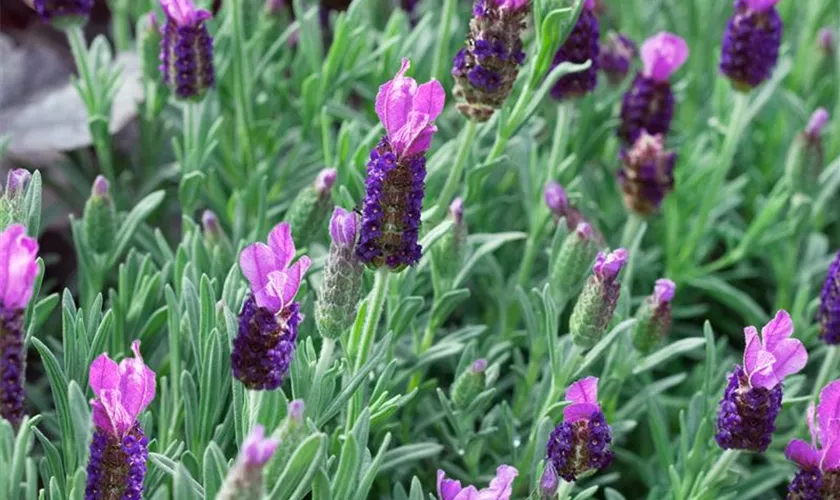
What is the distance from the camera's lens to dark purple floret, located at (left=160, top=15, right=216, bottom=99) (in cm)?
134

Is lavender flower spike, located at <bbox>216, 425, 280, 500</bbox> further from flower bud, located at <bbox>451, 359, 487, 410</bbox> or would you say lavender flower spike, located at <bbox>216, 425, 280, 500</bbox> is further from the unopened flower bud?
the unopened flower bud

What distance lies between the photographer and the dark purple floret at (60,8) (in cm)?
141

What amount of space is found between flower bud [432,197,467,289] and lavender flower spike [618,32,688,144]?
1.41 feet

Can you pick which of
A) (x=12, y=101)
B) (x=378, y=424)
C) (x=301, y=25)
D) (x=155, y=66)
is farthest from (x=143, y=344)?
(x=12, y=101)

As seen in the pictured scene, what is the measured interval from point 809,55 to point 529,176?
701 millimetres

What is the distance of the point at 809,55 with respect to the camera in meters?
2.00

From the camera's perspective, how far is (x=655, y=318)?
1.31 meters

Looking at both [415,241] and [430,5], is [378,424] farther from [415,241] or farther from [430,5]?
[430,5]

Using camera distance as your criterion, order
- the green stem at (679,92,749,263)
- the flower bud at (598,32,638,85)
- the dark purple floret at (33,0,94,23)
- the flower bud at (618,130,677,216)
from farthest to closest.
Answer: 1. the flower bud at (598,32,638,85)
2. the green stem at (679,92,749,263)
3. the flower bud at (618,130,677,216)
4. the dark purple floret at (33,0,94,23)

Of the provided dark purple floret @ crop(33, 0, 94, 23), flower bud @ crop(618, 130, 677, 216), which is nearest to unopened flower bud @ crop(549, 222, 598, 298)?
flower bud @ crop(618, 130, 677, 216)

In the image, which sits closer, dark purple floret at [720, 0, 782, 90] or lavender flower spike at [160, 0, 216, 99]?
lavender flower spike at [160, 0, 216, 99]

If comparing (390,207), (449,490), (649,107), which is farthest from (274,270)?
(649,107)

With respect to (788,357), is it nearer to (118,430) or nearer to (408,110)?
(408,110)

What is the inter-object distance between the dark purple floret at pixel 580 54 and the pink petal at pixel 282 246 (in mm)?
601
